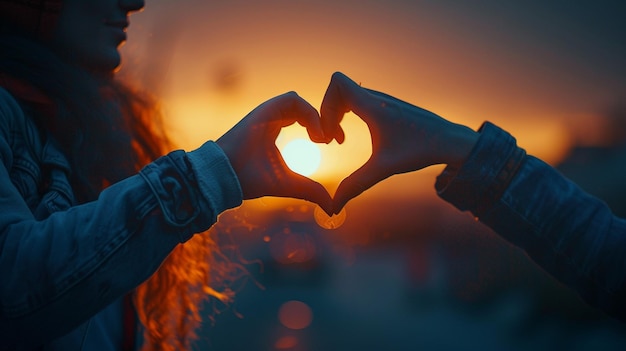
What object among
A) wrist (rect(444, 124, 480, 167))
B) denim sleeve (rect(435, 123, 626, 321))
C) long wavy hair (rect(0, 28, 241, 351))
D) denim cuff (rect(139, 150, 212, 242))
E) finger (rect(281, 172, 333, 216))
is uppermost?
wrist (rect(444, 124, 480, 167))

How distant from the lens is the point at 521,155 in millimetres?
1684

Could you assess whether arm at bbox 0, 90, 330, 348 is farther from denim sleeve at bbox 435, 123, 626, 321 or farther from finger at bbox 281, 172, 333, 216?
denim sleeve at bbox 435, 123, 626, 321

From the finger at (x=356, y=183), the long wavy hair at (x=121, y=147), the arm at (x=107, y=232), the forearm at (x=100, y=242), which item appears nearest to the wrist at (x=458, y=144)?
the finger at (x=356, y=183)

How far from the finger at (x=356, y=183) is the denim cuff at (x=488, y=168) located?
1.00 ft

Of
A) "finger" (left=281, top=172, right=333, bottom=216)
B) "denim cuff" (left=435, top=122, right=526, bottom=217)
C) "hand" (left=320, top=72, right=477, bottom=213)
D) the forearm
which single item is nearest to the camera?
the forearm

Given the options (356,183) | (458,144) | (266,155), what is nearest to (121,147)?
(266,155)

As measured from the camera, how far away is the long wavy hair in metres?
1.72

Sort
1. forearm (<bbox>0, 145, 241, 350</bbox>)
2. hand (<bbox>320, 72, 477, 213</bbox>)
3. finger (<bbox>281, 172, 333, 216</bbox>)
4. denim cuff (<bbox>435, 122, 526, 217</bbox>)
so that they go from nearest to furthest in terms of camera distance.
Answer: forearm (<bbox>0, 145, 241, 350</bbox>), finger (<bbox>281, 172, 333, 216</bbox>), hand (<bbox>320, 72, 477, 213</bbox>), denim cuff (<bbox>435, 122, 526, 217</bbox>)

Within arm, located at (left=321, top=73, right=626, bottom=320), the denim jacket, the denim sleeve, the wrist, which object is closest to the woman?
the denim jacket

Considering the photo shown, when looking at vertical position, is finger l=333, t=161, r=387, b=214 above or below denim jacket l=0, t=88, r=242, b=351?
above

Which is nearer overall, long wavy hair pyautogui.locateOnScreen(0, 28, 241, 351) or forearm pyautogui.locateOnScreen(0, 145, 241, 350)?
forearm pyautogui.locateOnScreen(0, 145, 241, 350)

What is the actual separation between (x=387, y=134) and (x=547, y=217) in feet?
1.88

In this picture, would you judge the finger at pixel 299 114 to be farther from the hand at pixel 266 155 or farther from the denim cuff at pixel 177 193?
the denim cuff at pixel 177 193

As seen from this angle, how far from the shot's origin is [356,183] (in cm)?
153
